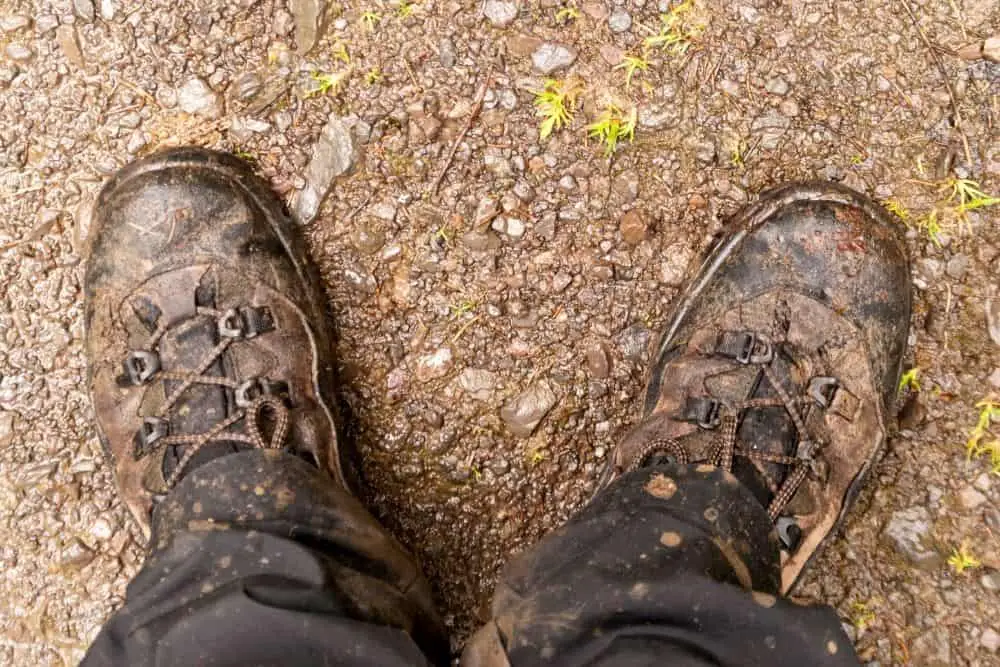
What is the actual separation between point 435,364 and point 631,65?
111cm

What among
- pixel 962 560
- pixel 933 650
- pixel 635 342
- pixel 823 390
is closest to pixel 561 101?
pixel 635 342

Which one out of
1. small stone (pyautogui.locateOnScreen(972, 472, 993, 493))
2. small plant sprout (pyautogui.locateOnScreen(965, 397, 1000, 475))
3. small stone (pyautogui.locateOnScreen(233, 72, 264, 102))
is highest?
small stone (pyautogui.locateOnScreen(233, 72, 264, 102))

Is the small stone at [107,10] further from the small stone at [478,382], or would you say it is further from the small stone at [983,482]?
the small stone at [983,482]

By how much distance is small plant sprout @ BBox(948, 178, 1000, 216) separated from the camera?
7.41ft

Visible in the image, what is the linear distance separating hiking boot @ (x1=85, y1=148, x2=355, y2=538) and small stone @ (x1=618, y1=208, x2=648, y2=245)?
3.19ft

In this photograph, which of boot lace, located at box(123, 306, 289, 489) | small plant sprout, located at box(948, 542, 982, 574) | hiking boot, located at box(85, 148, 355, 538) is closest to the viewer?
boot lace, located at box(123, 306, 289, 489)

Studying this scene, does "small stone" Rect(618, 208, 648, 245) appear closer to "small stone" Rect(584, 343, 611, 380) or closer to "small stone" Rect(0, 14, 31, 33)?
"small stone" Rect(584, 343, 611, 380)

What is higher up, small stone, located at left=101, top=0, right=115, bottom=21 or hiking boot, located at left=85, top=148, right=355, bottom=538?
small stone, located at left=101, top=0, right=115, bottom=21

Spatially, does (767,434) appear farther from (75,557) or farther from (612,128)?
(75,557)

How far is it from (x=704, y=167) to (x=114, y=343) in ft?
6.14

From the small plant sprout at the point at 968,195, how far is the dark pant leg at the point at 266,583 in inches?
77.3

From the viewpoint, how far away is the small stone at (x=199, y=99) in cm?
230

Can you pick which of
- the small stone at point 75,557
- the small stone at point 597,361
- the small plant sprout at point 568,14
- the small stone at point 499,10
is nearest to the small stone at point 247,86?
the small stone at point 499,10

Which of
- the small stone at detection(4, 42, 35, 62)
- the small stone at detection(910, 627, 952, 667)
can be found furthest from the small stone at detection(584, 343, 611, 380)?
the small stone at detection(4, 42, 35, 62)
